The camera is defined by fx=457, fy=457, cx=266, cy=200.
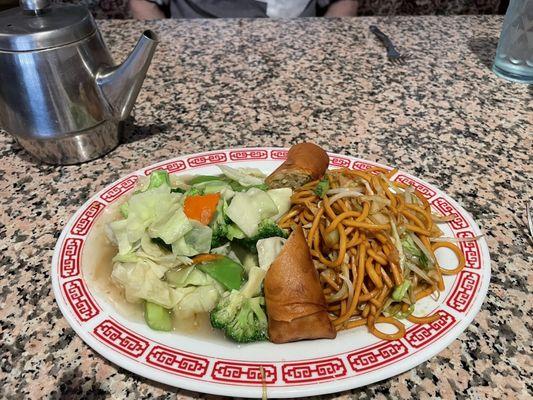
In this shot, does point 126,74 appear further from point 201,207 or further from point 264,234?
A: point 264,234

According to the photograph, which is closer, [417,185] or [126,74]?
[417,185]

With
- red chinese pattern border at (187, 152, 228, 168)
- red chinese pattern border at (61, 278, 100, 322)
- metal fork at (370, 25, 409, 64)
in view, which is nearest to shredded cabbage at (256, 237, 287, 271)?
red chinese pattern border at (61, 278, 100, 322)

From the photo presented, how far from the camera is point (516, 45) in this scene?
6.44ft

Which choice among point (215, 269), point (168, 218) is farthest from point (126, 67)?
point (215, 269)

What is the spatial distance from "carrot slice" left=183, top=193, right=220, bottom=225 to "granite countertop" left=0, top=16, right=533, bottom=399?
347mm

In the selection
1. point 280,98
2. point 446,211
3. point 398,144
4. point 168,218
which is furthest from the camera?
point 280,98

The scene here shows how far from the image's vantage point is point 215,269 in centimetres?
98

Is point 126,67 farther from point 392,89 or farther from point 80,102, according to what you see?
point 392,89

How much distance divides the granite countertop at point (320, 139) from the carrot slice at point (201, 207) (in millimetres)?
347

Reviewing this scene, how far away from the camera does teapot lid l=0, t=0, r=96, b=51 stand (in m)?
1.19

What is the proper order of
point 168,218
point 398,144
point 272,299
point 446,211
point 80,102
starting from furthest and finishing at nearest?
point 398,144 → point 80,102 → point 446,211 → point 168,218 → point 272,299

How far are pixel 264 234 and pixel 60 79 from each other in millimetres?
738

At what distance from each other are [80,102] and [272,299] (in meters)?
Result: 0.84

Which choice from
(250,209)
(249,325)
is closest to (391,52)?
(250,209)
